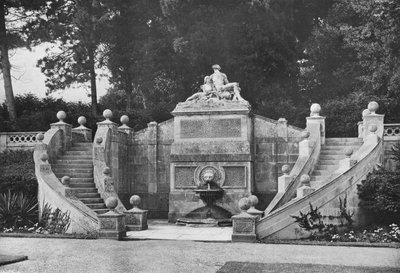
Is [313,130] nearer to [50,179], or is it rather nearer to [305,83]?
[50,179]

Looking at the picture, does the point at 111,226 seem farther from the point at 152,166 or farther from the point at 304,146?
the point at 304,146

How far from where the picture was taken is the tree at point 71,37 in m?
28.2

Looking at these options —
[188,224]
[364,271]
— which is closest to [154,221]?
[188,224]

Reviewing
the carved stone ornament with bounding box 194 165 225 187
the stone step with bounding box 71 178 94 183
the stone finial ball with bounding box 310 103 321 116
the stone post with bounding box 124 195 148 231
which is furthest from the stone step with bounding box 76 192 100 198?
the stone finial ball with bounding box 310 103 321 116

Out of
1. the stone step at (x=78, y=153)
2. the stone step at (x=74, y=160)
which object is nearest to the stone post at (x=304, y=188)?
the stone step at (x=74, y=160)

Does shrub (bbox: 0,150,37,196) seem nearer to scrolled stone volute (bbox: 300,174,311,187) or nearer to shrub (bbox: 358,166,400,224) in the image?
scrolled stone volute (bbox: 300,174,311,187)

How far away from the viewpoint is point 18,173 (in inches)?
756

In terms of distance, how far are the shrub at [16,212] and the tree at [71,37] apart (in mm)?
11538

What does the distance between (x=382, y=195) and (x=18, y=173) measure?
37.2 ft

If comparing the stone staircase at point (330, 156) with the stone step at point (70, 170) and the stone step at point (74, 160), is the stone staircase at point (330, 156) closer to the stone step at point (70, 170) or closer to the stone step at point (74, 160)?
the stone step at point (70, 170)

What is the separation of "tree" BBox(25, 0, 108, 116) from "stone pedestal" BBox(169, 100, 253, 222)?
32.3ft

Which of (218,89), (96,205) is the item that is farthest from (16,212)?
(218,89)

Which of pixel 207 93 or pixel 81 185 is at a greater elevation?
pixel 207 93

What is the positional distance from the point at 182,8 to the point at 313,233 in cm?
1590
